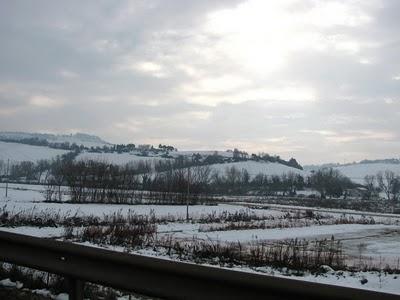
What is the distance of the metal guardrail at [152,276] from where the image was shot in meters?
3.99

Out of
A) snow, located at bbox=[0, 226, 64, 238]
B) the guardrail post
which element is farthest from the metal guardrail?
snow, located at bbox=[0, 226, 64, 238]

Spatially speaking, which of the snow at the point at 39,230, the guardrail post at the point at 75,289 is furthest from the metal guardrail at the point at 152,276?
the snow at the point at 39,230

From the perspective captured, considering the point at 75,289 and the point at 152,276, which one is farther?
the point at 75,289

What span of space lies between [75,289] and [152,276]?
1.34 metres

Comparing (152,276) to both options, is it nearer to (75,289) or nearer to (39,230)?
(75,289)

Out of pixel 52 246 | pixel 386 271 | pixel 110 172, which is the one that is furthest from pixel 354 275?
pixel 110 172

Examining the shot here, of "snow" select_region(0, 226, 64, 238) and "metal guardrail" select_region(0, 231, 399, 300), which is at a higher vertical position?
"metal guardrail" select_region(0, 231, 399, 300)

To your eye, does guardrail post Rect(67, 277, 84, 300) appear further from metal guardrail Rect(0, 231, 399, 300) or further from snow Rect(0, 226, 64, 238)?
snow Rect(0, 226, 64, 238)

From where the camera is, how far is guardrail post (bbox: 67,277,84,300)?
5.92 meters

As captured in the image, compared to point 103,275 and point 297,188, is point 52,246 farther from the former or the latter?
point 297,188

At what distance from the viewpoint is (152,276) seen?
505cm

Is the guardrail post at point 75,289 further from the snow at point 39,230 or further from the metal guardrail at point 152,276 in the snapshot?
the snow at point 39,230

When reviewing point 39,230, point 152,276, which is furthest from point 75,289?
point 39,230

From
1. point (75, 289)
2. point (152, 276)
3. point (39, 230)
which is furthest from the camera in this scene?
point (39, 230)
